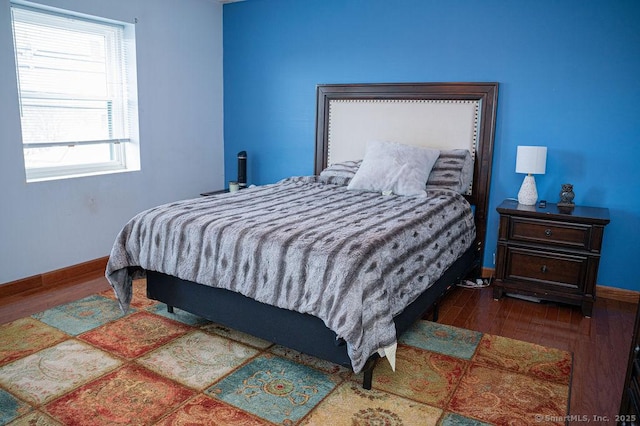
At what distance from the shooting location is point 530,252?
11.0 feet

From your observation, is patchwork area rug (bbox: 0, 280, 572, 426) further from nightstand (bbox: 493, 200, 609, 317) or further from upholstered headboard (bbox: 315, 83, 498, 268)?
upholstered headboard (bbox: 315, 83, 498, 268)

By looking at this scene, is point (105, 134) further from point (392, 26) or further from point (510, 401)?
point (510, 401)

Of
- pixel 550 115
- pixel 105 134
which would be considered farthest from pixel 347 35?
pixel 105 134

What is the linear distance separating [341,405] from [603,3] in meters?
3.17

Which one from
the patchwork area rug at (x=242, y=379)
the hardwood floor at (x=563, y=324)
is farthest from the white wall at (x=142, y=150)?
the patchwork area rug at (x=242, y=379)

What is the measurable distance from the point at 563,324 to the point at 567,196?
917mm

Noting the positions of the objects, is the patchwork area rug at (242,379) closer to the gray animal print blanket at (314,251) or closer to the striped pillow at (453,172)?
the gray animal print blanket at (314,251)

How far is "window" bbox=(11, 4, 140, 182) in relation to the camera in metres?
3.50

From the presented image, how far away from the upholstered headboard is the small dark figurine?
559 millimetres

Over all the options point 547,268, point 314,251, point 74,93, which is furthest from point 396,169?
point 74,93

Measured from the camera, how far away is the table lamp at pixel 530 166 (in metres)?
3.41

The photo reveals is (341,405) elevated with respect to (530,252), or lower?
lower

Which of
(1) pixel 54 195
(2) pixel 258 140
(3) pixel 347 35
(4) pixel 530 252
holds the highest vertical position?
(3) pixel 347 35

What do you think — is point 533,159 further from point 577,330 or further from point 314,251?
point 314,251
